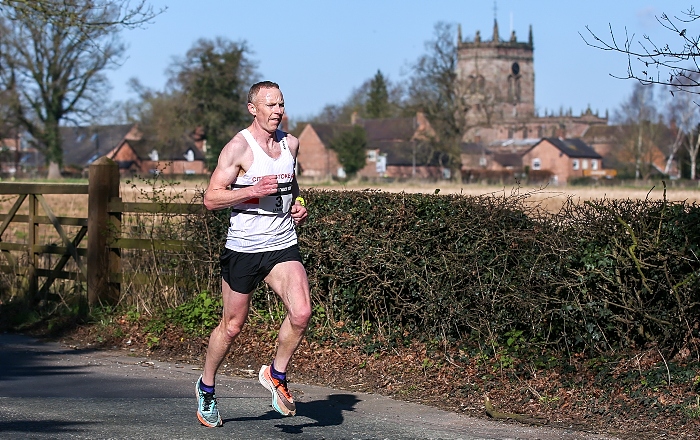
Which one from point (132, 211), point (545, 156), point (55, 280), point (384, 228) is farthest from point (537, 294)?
point (545, 156)

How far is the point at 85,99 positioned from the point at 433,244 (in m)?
63.0

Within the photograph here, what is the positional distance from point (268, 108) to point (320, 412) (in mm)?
2259

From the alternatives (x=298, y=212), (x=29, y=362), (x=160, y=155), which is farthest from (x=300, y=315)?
(x=160, y=155)

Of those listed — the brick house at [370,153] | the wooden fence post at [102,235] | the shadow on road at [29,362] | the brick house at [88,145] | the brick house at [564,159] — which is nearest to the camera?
the shadow on road at [29,362]

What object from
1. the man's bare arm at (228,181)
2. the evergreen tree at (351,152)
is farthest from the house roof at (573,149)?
the man's bare arm at (228,181)

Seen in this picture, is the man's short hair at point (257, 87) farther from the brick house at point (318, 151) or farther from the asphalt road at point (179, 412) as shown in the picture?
the brick house at point (318, 151)

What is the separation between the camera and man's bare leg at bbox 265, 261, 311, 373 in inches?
251

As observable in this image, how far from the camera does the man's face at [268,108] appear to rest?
6391 millimetres

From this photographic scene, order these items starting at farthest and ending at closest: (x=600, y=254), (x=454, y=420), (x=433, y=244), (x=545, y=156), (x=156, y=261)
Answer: (x=545, y=156), (x=156, y=261), (x=433, y=244), (x=600, y=254), (x=454, y=420)

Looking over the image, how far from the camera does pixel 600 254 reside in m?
7.52

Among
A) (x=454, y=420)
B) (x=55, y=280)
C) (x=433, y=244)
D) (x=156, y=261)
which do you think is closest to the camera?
(x=454, y=420)

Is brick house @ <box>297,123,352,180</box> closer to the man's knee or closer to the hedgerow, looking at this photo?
the hedgerow

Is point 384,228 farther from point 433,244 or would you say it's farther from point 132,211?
point 132,211

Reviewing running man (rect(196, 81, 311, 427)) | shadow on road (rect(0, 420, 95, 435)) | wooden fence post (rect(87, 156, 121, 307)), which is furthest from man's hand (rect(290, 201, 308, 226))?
wooden fence post (rect(87, 156, 121, 307))
